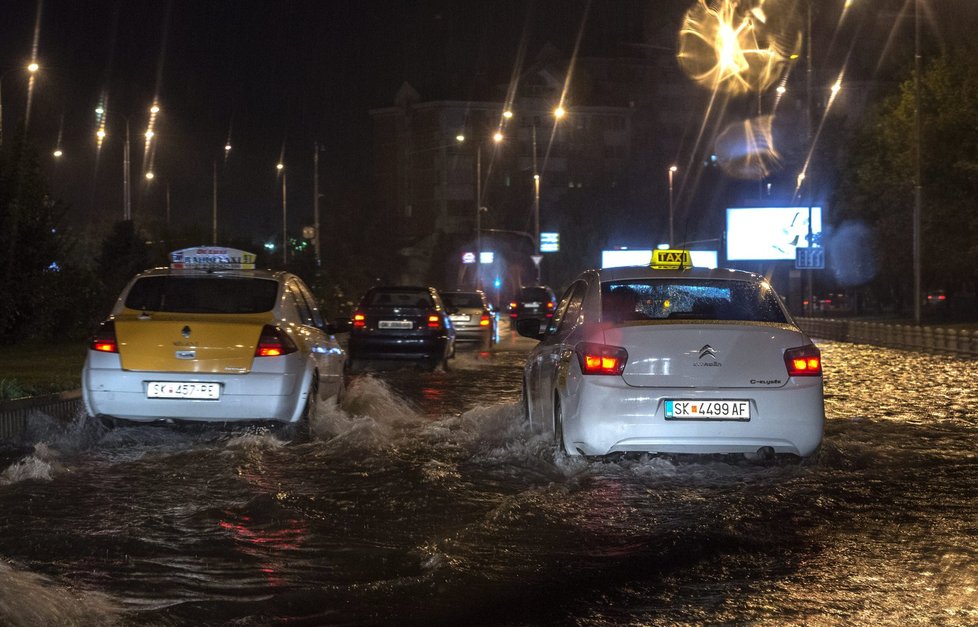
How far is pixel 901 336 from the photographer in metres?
37.1

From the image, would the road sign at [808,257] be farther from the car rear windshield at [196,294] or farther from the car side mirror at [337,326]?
the car rear windshield at [196,294]

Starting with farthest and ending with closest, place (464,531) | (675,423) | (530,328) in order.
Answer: (530,328)
(675,423)
(464,531)

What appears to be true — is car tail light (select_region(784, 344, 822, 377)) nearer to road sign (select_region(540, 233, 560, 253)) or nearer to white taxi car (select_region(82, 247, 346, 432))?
white taxi car (select_region(82, 247, 346, 432))

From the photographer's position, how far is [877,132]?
5088 cm

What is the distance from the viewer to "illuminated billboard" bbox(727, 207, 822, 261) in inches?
2339

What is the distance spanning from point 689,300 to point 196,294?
15.3ft

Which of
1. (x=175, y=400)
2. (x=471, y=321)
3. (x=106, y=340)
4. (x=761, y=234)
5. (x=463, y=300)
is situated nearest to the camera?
(x=175, y=400)

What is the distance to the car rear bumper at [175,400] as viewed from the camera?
1098cm

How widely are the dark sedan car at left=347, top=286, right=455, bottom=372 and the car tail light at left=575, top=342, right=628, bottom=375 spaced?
14636 millimetres

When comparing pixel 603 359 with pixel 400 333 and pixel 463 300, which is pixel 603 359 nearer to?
pixel 400 333

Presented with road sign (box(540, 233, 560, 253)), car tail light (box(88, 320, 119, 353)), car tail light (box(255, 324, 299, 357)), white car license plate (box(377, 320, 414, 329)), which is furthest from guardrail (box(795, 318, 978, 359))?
road sign (box(540, 233, 560, 253))

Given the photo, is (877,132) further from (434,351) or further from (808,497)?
(808,497)

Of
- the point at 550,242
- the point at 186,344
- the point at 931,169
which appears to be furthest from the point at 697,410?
the point at 550,242

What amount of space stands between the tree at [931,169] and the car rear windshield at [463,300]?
54.6 feet
